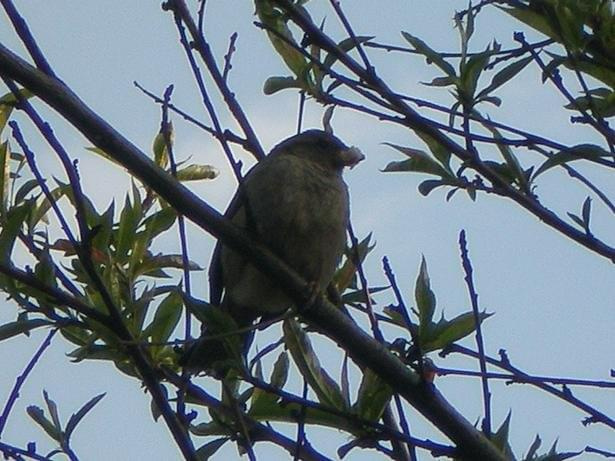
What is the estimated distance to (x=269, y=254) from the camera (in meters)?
3.69

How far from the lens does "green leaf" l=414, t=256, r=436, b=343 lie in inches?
140

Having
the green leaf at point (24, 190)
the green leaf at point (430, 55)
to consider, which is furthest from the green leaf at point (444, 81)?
the green leaf at point (24, 190)

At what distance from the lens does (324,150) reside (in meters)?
5.85

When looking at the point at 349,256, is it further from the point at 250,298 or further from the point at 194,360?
the point at 250,298

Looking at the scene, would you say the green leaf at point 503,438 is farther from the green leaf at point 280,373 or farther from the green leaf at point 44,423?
the green leaf at point 44,423

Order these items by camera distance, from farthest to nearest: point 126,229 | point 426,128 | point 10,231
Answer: point 126,229 → point 10,231 → point 426,128

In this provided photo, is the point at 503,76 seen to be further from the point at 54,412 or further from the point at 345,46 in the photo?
the point at 54,412

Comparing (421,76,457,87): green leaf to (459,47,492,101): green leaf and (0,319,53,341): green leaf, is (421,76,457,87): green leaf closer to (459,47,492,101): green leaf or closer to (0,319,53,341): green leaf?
(459,47,492,101): green leaf

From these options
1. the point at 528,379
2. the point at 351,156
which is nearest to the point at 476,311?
the point at 528,379

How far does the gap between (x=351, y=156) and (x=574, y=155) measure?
2.61 metres

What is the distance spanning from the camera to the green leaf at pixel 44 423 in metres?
3.40

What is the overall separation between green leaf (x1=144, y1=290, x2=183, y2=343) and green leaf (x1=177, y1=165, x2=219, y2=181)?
28.6 inches

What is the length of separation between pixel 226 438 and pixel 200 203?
74 cm

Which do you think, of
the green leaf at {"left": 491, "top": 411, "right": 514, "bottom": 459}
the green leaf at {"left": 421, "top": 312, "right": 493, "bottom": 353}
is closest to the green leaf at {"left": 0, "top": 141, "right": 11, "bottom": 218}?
the green leaf at {"left": 421, "top": 312, "right": 493, "bottom": 353}
